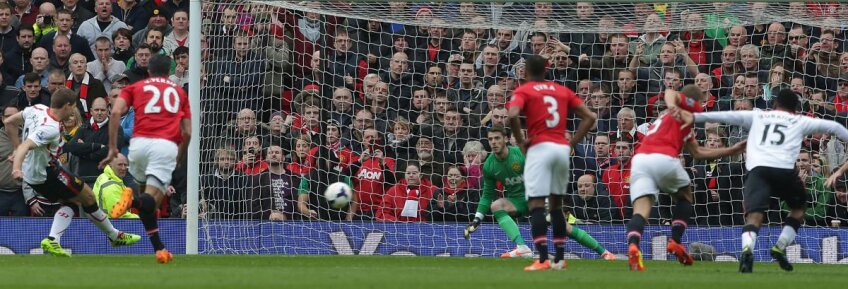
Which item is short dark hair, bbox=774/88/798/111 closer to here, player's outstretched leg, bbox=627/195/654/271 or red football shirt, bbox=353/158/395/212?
player's outstretched leg, bbox=627/195/654/271

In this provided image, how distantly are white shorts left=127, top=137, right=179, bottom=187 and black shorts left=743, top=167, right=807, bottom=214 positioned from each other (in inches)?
231

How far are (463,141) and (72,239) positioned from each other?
556 centimetres

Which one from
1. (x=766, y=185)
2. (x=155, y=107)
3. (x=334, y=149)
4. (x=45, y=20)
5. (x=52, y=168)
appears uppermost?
(x=45, y=20)

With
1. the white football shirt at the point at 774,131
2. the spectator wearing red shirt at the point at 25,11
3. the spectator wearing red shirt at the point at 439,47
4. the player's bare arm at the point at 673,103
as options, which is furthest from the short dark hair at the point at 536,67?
the spectator wearing red shirt at the point at 25,11

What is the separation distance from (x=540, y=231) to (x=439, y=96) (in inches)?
285

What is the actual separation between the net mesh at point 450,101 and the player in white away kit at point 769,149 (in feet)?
16.8

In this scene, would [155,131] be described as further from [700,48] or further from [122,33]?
[700,48]

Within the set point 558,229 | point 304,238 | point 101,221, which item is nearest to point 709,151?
point 558,229

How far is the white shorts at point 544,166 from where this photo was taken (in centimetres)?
1410

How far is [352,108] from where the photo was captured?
21.1m

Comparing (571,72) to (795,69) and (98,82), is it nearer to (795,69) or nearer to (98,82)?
(795,69)

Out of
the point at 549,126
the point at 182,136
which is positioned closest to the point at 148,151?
the point at 182,136

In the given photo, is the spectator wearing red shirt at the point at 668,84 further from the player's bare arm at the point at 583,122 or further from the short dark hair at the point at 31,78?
the short dark hair at the point at 31,78

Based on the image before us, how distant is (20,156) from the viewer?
16578 mm
